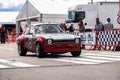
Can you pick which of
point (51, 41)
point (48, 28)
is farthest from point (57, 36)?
point (48, 28)

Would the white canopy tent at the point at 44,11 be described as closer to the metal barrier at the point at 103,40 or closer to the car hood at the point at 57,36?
the metal barrier at the point at 103,40

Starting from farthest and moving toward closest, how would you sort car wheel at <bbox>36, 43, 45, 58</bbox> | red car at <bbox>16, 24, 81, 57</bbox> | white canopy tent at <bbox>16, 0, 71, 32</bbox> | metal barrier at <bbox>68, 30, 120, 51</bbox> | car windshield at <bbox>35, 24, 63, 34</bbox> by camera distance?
white canopy tent at <bbox>16, 0, 71, 32</bbox> → metal barrier at <bbox>68, 30, 120, 51</bbox> → car windshield at <bbox>35, 24, 63, 34</bbox> → car wheel at <bbox>36, 43, 45, 58</bbox> → red car at <bbox>16, 24, 81, 57</bbox>

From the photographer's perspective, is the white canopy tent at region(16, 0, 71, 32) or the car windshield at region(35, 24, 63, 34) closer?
the car windshield at region(35, 24, 63, 34)

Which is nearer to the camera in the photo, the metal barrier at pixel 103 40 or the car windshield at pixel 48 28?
the car windshield at pixel 48 28

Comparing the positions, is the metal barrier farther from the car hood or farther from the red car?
the car hood

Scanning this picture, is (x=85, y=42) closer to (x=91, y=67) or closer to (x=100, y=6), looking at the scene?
(x=100, y=6)

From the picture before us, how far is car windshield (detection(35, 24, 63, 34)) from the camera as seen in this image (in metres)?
18.6

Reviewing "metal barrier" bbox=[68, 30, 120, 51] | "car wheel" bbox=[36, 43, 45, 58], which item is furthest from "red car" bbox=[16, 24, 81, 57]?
"metal barrier" bbox=[68, 30, 120, 51]

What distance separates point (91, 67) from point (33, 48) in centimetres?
579

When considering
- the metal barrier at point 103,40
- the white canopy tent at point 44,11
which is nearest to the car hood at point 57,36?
the metal barrier at point 103,40

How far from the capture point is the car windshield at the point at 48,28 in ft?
61.1

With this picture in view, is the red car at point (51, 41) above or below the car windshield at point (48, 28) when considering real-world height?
below

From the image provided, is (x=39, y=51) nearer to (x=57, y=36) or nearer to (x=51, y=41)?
(x=51, y=41)

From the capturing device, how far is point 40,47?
57.5ft
